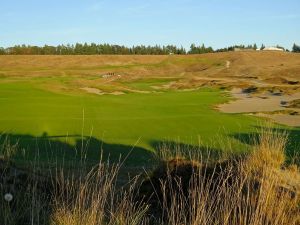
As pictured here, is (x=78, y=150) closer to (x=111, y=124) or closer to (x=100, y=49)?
(x=111, y=124)

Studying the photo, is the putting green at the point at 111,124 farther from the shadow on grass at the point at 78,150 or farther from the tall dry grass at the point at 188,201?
the tall dry grass at the point at 188,201

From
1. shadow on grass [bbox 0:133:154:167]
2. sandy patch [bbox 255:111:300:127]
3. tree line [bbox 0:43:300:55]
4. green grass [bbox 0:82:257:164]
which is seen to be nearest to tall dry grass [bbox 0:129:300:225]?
shadow on grass [bbox 0:133:154:167]

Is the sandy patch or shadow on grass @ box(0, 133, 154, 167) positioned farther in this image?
the sandy patch

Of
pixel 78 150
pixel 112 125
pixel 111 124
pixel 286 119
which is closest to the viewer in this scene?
pixel 78 150

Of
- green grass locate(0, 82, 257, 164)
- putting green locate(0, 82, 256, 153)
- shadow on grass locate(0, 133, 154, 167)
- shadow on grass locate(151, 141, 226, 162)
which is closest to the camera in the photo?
shadow on grass locate(151, 141, 226, 162)

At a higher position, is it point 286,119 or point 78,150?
point 78,150

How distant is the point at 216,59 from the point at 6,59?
1480 inches

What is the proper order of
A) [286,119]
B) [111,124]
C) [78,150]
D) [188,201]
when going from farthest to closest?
[286,119] < [111,124] < [78,150] < [188,201]

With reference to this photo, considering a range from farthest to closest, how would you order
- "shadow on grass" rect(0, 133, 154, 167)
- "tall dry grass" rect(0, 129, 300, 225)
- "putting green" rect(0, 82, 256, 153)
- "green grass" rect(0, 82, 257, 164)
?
"putting green" rect(0, 82, 256, 153) → "green grass" rect(0, 82, 257, 164) → "shadow on grass" rect(0, 133, 154, 167) → "tall dry grass" rect(0, 129, 300, 225)

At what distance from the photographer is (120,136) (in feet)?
53.7

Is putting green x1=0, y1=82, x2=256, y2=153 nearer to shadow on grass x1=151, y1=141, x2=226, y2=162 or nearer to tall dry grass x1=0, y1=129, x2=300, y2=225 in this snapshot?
shadow on grass x1=151, y1=141, x2=226, y2=162

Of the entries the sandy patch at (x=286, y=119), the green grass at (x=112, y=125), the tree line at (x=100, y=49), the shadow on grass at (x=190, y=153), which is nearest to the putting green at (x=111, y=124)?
the green grass at (x=112, y=125)

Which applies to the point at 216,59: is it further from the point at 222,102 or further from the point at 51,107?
the point at 51,107

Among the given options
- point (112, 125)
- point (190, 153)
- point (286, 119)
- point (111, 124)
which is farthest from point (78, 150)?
point (286, 119)
